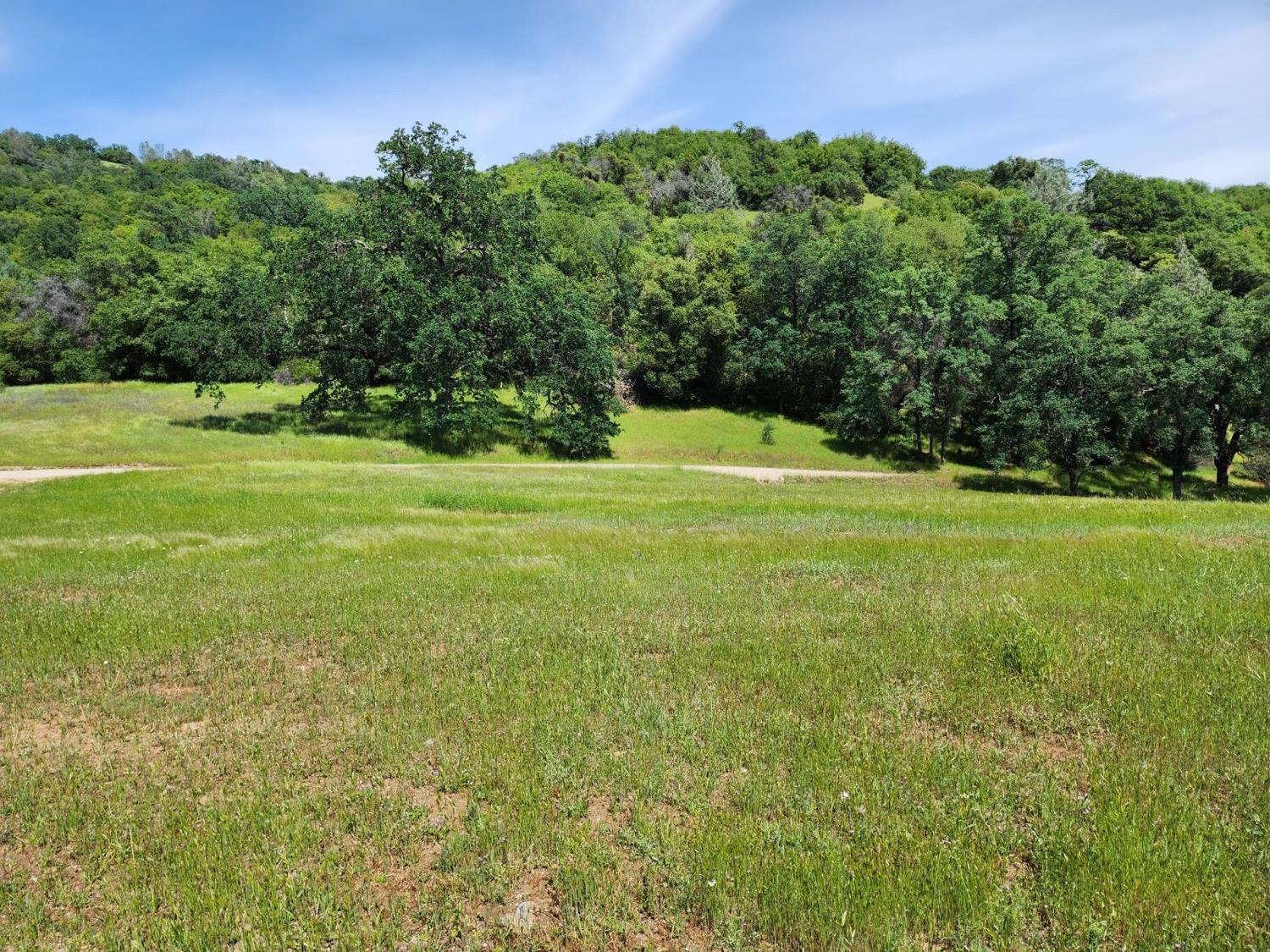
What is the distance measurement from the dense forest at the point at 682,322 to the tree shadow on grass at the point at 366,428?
138 centimetres

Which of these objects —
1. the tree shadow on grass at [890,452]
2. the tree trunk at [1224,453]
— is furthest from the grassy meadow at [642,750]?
the tree shadow on grass at [890,452]

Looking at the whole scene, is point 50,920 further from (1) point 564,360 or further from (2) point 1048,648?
(1) point 564,360

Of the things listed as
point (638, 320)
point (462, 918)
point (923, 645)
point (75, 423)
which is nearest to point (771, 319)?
point (638, 320)

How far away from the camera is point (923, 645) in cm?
805

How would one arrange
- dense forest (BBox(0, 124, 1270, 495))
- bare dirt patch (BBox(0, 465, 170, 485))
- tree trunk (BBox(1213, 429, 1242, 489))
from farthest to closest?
tree trunk (BBox(1213, 429, 1242, 489)) → dense forest (BBox(0, 124, 1270, 495)) → bare dirt patch (BBox(0, 465, 170, 485))

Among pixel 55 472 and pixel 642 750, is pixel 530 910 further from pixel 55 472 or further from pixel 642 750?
pixel 55 472

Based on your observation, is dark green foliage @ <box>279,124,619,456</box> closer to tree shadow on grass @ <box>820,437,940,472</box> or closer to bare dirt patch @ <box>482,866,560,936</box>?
tree shadow on grass @ <box>820,437,940,472</box>

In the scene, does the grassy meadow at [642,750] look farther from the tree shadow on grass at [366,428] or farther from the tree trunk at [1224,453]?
the tree trunk at [1224,453]

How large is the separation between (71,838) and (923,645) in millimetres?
8334

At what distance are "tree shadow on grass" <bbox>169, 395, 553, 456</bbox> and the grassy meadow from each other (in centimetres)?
3394

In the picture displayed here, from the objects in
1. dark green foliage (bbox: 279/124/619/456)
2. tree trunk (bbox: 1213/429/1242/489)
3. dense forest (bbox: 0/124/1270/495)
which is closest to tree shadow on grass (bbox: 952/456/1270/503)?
tree trunk (bbox: 1213/429/1242/489)

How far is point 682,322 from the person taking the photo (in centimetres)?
6856

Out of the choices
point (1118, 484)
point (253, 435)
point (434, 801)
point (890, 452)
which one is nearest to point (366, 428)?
point (253, 435)

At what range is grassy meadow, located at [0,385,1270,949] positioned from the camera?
4188mm
